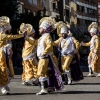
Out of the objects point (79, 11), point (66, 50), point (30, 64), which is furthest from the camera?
point (79, 11)

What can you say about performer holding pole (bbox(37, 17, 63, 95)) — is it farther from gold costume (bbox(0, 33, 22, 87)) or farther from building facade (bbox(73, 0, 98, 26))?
building facade (bbox(73, 0, 98, 26))

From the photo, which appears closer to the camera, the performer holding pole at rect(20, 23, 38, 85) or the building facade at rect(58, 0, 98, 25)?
the performer holding pole at rect(20, 23, 38, 85)

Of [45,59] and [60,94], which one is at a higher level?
[45,59]

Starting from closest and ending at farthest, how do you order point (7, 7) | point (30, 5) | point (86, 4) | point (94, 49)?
point (94, 49), point (7, 7), point (30, 5), point (86, 4)

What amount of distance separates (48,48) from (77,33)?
97.6ft

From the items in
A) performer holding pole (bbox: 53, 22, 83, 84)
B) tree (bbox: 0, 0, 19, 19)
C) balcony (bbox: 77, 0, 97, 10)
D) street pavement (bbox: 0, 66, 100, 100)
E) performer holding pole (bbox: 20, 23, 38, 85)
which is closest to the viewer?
street pavement (bbox: 0, 66, 100, 100)

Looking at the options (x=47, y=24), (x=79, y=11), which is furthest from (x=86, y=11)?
(x=47, y=24)

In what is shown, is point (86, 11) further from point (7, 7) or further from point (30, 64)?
point (30, 64)

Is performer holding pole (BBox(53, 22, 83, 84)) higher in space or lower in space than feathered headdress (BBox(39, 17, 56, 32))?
lower

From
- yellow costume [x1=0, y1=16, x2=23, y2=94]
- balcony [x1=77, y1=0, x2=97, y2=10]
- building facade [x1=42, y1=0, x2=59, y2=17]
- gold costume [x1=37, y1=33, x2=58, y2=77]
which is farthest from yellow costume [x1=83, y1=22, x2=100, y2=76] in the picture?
balcony [x1=77, y1=0, x2=97, y2=10]

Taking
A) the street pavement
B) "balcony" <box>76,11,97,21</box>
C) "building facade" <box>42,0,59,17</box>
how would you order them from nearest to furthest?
the street pavement → "building facade" <box>42,0,59,17</box> → "balcony" <box>76,11,97,21</box>

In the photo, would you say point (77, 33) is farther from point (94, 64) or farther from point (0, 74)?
point (0, 74)

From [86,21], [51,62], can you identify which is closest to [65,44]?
[51,62]

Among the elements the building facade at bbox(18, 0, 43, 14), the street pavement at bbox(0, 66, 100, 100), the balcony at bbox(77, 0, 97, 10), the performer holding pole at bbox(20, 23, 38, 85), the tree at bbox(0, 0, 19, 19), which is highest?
the balcony at bbox(77, 0, 97, 10)
